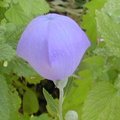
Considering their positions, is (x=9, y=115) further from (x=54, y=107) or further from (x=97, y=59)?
(x=97, y=59)

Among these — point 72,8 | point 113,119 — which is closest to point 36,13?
point 113,119

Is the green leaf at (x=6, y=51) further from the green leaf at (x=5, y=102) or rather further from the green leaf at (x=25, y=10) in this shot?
the green leaf at (x=25, y=10)

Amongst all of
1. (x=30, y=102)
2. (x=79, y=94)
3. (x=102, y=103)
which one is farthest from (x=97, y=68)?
(x=30, y=102)

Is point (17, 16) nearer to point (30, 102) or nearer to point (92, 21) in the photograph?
point (92, 21)

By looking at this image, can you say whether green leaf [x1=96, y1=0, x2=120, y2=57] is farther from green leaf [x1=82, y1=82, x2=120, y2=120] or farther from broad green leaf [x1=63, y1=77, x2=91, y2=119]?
broad green leaf [x1=63, y1=77, x2=91, y2=119]

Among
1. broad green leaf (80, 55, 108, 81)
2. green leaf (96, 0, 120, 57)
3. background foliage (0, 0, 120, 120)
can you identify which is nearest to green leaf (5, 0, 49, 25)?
background foliage (0, 0, 120, 120)

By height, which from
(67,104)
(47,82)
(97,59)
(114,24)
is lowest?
(47,82)
